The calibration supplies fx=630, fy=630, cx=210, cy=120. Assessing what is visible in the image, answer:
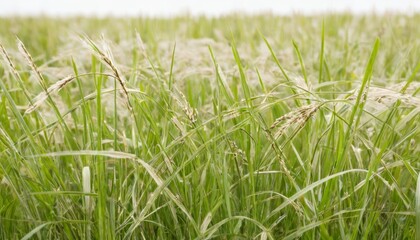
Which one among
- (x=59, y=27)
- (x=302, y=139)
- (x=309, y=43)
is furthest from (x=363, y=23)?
(x=302, y=139)

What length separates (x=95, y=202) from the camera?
1.32m

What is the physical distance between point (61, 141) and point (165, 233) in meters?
0.47

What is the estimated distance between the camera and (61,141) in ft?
5.49

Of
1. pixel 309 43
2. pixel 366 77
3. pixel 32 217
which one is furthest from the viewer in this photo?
pixel 309 43

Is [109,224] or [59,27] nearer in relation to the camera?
[109,224]

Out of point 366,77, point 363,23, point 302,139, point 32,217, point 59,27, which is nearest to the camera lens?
point 366,77

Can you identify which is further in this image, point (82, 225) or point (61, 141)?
point (61, 141)

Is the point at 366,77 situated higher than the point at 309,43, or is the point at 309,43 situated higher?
the point at 366,77

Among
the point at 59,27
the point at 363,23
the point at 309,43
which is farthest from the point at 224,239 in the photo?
the point at 59,27

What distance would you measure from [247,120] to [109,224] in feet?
1.21

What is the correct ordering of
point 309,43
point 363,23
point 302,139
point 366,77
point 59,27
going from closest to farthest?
point 366,77 < point 302,139 < point 309,43 < point 363,23 < point 59,27

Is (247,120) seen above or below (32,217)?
above

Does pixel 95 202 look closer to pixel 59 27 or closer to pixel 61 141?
pixel 61 141

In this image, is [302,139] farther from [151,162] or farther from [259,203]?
[151,162]
